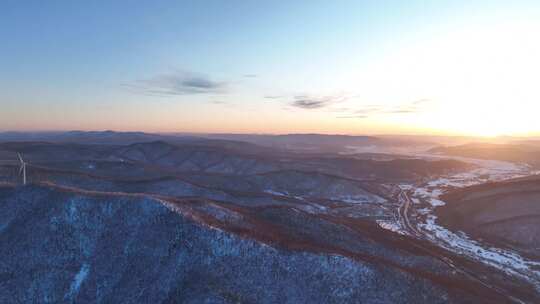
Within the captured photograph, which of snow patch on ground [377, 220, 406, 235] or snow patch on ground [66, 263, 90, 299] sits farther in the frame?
snow patch on ground [377, 220, 406, 235]

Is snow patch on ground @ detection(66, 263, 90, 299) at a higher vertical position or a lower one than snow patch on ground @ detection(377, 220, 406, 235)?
higher

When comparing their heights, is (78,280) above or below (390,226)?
above

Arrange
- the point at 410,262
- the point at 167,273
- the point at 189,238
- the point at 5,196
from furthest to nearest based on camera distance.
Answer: the point at 5,196, the point at 410,262, the point at 189,238, the point at 167,273

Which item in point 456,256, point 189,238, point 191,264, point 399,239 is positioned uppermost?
point 189,238

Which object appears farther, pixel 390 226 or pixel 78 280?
pixel 390 226

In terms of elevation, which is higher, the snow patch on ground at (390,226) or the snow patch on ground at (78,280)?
the snow patch on ground at (78,280)

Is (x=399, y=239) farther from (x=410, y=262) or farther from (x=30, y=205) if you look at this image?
(x=30, y=205)

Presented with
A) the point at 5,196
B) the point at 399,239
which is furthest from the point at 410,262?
the point at 5,196

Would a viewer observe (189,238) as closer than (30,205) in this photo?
Yes

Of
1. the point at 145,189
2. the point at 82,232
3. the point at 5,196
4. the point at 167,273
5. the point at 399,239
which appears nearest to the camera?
the point at 167,273

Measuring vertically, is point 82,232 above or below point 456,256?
above

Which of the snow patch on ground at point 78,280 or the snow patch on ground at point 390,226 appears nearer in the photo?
the snow patch on ground at point 78,280
